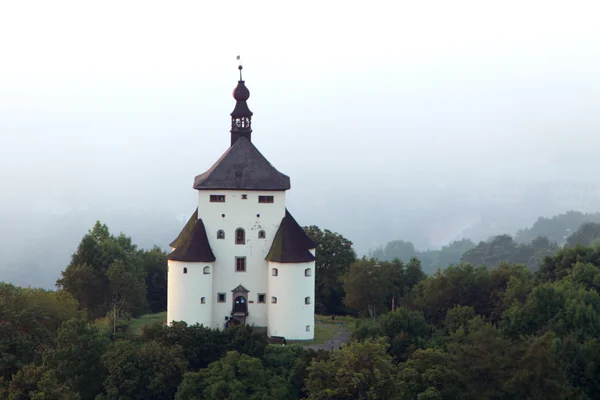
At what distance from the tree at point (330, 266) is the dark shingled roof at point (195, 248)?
560 inches

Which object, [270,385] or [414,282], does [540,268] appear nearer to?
[414,282]

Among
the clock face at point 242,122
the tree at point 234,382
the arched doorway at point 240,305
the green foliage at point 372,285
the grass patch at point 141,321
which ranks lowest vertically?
the tree at point 234,382

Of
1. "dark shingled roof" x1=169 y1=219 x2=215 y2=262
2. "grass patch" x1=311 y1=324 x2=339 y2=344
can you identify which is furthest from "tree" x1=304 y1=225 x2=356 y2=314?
"dark shingled roof" x1=169 y1=219 x2=215 y2=262

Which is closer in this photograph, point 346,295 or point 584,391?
point 584,391

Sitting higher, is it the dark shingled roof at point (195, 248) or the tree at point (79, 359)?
the dark shingled roof at point (195, 248)

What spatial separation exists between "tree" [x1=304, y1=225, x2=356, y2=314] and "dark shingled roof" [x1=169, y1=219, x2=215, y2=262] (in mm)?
14223

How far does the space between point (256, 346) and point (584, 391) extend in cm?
1513

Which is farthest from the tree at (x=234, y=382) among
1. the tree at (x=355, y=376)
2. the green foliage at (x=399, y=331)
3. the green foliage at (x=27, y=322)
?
the green foliage at (x=27, y=322)

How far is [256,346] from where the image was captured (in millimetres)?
47281

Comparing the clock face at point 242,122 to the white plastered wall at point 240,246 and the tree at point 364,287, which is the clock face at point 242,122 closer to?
the white plastered wall at point 240,246

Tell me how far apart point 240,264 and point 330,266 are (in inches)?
581

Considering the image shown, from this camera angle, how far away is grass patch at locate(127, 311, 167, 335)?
178 feet

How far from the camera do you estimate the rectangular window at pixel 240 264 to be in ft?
171

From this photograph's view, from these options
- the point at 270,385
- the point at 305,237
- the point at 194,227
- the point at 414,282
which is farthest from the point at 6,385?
the point at 414,282
